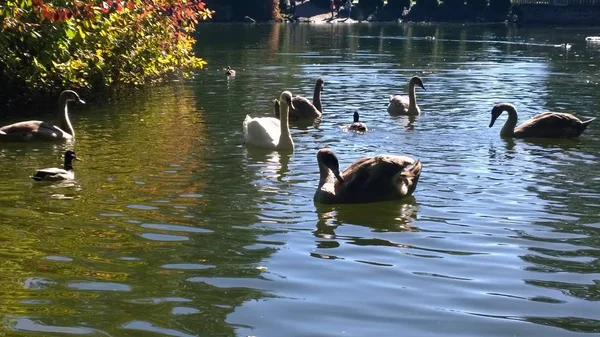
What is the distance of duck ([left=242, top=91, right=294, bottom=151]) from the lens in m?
18.7

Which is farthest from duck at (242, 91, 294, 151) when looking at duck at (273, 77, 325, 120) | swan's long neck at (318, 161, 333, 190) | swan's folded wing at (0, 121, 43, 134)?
swan's long neck at (318, 161, 333, 190)

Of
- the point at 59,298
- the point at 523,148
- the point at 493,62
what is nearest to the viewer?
the point at 59,298

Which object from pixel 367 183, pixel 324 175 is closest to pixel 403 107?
pixel 324 175

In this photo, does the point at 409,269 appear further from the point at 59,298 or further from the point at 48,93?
the point at 48,93

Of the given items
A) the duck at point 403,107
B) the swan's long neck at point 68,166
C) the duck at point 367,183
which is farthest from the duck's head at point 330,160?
the duck at point 403,107

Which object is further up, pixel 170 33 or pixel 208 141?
pixel 170 33

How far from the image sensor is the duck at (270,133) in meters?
18.7

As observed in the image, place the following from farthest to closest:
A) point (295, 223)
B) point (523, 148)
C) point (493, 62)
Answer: point (493, 62), point (523, 148), point (295, 223)

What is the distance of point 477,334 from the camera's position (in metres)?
8.17

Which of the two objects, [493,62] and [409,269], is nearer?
[409,269]

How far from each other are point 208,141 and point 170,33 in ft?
33.9

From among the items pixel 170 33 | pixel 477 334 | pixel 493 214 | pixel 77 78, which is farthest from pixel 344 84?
pixel 477 334

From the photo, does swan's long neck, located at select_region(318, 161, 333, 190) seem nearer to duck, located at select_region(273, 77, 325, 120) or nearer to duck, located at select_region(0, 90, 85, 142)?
duck, located at select_region(0, 90, 85, 142)

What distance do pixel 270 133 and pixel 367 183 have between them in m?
5.77
